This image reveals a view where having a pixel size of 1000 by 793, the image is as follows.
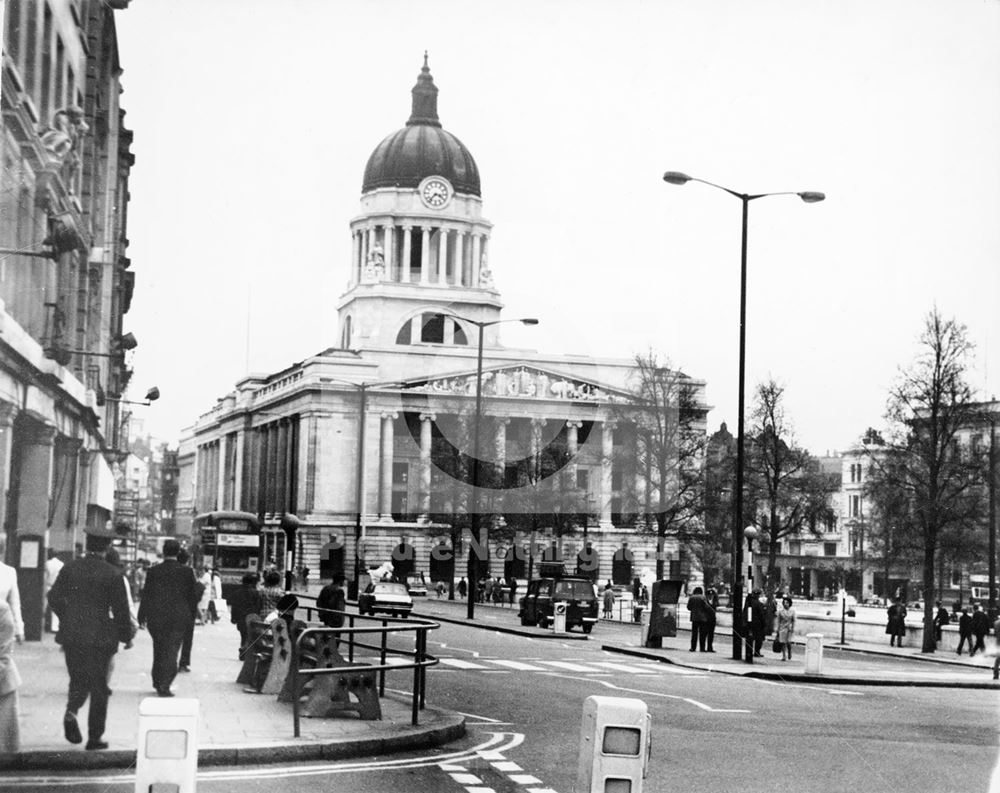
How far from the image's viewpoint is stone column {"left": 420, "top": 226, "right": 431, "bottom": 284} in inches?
534

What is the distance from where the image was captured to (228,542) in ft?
48.9

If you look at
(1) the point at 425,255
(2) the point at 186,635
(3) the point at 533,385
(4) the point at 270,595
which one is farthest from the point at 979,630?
(2) the point at 186,635

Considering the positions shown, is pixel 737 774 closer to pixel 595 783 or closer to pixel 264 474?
pixel 595 783

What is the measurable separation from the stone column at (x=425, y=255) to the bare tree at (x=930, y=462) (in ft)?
84.7

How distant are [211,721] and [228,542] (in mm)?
2787

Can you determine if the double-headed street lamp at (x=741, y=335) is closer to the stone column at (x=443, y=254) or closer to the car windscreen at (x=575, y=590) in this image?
the stone column at (x=443, y=254)

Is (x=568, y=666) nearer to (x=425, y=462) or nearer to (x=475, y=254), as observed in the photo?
(x=475, y=254)

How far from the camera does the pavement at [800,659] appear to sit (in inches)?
1057

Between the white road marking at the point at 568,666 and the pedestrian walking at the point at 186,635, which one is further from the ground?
the pedestrian walking at the point at 186,635

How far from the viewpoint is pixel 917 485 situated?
41906 mm

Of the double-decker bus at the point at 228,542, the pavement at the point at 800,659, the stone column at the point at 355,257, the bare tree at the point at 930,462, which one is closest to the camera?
the stone column at the point at 355,257

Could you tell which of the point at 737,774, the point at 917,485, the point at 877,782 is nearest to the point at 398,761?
the point at 737,774

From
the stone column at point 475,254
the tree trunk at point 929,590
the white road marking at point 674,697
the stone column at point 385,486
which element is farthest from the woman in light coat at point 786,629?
the stone column at point 475,254

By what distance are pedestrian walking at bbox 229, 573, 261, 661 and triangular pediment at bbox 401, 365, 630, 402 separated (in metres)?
2.46
